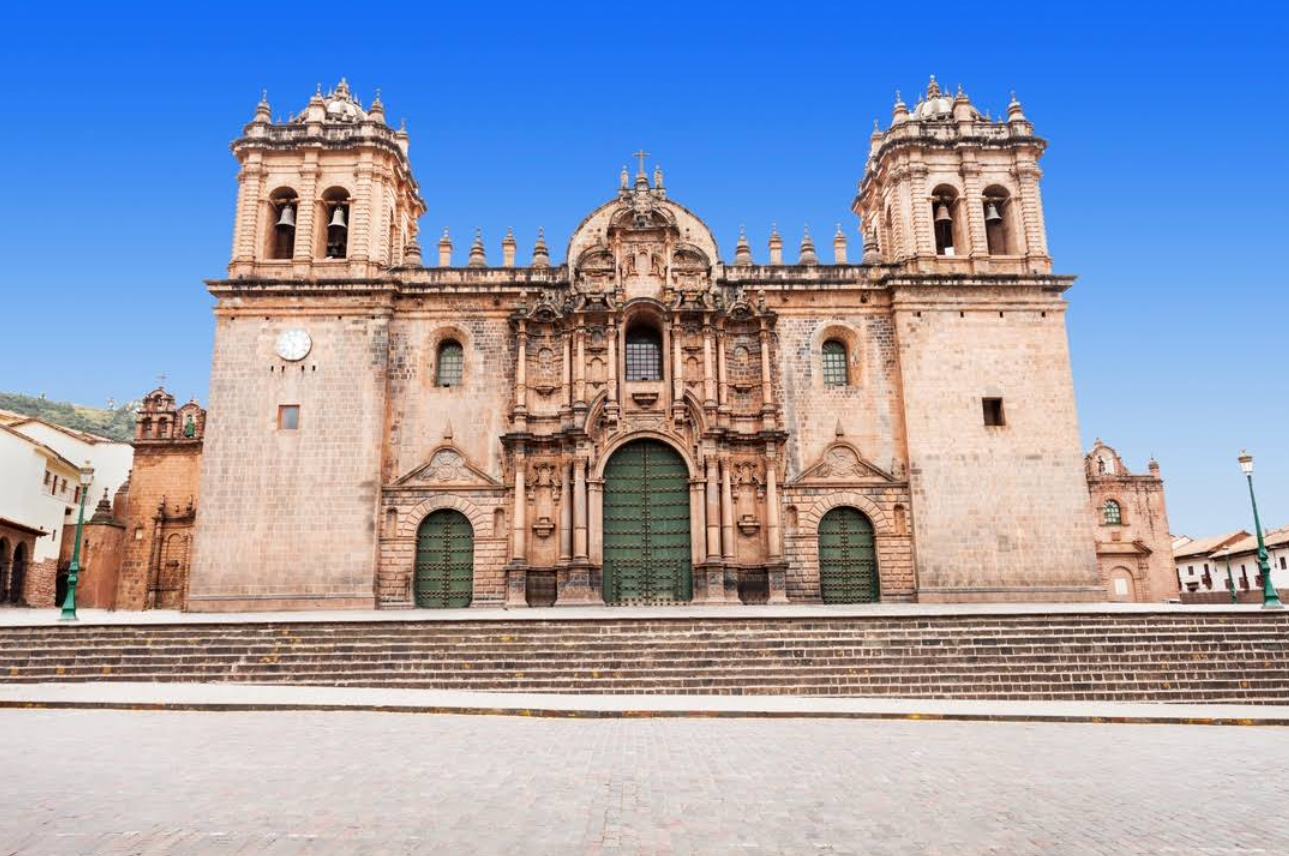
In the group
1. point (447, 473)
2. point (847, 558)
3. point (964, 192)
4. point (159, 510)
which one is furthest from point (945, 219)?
point (159, 510)

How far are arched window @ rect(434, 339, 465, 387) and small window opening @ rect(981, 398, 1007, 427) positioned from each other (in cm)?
1399

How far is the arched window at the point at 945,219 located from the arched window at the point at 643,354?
8463 millimetres

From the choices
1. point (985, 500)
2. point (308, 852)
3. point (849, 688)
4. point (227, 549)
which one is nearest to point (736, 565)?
point (985, 500)

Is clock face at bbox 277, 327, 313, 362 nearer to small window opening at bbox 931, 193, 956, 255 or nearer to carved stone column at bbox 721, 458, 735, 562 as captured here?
carved stone column at bbox 721, 458, 735, 562

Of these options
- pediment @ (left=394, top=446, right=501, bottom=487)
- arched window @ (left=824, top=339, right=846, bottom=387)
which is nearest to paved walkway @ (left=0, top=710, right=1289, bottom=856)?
pediment @ (left=394, top=446, right=501, bottom=487)

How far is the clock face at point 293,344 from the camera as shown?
75.9 feet

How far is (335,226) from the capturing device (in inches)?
971

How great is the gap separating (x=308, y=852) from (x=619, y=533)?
1775cm

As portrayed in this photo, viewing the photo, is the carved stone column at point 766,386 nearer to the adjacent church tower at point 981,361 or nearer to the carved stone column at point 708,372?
the carved stone column at point 708,372

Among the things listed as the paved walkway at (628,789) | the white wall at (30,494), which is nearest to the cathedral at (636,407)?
the paved walkway at (628,789)

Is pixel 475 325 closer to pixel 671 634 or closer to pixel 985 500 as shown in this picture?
pixel 671 634

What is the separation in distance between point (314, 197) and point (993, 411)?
63.4ft

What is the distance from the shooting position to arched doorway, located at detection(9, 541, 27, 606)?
30.2m

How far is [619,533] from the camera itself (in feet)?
73.8
